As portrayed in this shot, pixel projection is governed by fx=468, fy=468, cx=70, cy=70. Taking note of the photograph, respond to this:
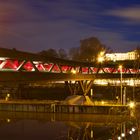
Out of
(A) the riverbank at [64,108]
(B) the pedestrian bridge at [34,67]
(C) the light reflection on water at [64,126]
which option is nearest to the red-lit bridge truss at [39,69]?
(B) the pedestrian bridge at [34,67]

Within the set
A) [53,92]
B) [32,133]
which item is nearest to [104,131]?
[32,133]

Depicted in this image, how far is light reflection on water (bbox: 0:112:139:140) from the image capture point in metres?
52.8

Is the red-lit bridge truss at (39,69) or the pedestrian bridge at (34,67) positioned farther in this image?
the red-lit bridge truss at (39,69)

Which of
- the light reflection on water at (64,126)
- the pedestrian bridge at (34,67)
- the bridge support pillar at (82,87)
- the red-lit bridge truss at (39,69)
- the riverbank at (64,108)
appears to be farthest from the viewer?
the bridge support pillar at (82,87)

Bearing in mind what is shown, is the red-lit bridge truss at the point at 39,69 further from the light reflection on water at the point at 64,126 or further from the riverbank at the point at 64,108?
the light reflection on water at the point at 64,126

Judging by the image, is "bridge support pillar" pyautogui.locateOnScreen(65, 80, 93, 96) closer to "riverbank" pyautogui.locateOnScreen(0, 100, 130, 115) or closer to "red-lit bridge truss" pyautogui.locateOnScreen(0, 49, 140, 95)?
"red-lit bridge truss" pyautogui.locateOnScreen(0, 49, 140, 95)

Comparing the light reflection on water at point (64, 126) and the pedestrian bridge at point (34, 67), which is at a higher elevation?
the pedestrian bridge at point (34, 67)

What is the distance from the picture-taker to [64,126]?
6538 centimetres

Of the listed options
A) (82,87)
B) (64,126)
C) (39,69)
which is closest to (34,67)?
(64,126)

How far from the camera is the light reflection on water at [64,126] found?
52763 millimetres

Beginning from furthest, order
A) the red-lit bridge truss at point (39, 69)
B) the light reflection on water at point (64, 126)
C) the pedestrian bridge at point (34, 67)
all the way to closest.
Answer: the red-lit bridge truss at point (39, 69)
the pedestrian bridge at point (34, 67)
the light reflection on water at point (64, 126)

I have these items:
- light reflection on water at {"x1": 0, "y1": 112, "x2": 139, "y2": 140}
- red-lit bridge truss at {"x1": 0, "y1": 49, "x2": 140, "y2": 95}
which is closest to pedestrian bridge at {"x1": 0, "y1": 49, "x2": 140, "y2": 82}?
red-lit bridge truss at {"x1": 0, "y1": 49, "x2": 140, "y2": 95}

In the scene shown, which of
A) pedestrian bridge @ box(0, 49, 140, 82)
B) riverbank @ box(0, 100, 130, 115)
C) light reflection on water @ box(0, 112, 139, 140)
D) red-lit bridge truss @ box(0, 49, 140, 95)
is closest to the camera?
light reflection on water @ box(0, 112, 139, 140)

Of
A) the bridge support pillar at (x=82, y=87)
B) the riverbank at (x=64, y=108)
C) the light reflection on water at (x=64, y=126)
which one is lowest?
the light reflection on water at (x=64, y=126)
